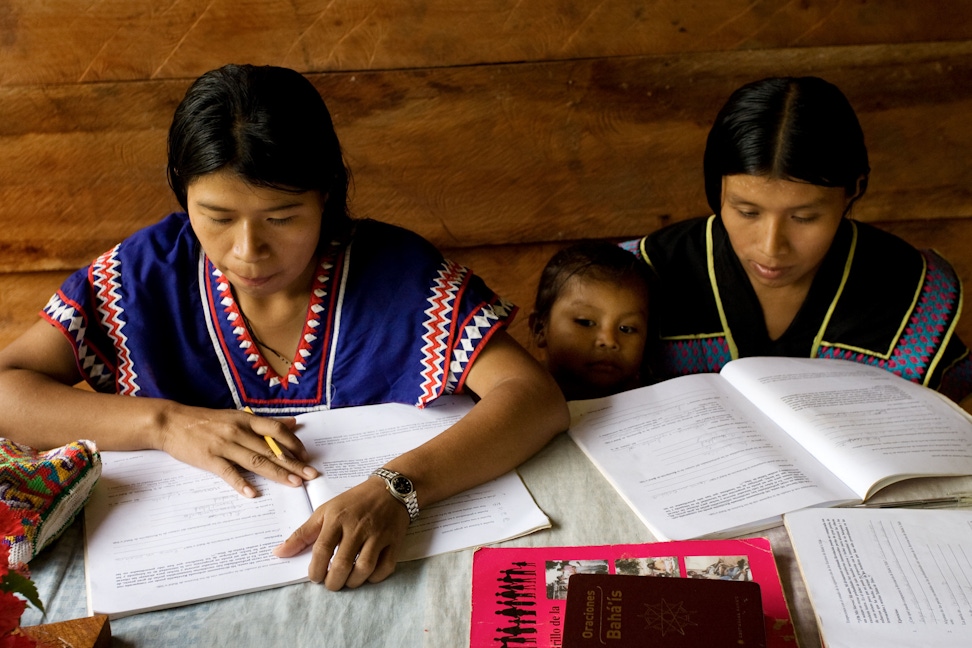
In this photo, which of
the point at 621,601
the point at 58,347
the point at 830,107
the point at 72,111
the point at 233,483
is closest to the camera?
the point at 621,601

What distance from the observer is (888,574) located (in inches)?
37.8

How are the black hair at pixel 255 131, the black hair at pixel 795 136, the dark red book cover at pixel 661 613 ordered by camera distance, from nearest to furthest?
the dark red book cover at pixel 661 613 < the black hair at pixel 255 131 < the black hair at pixel 795 136

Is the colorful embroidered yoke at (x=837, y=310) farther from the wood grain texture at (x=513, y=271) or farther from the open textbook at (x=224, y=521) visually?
the open textbook at (x=224, y=521)

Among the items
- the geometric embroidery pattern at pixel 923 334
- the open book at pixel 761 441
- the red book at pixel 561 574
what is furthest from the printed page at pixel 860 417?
the red book at pixel 561 574

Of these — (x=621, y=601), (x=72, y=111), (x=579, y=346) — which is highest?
(x=72, y=111)

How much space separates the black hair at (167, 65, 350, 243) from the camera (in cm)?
118

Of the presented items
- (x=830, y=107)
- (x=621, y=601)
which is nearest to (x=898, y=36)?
(x=830, y=107)

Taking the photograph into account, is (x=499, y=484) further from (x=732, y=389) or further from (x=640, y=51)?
(x=640, y=51)

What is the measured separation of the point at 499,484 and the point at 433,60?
3.92 feet

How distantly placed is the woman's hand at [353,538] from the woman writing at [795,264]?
831 millimetres

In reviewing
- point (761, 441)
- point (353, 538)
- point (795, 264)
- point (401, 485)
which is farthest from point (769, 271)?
point (353, 538)

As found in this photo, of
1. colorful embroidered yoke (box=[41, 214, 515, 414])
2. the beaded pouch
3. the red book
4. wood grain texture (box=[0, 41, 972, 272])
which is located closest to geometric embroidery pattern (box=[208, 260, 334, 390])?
colorful embroidered yoke (box=[41, 214, 515, 414])

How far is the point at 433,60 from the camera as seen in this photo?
2037mm

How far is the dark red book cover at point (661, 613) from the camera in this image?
2.76ft
